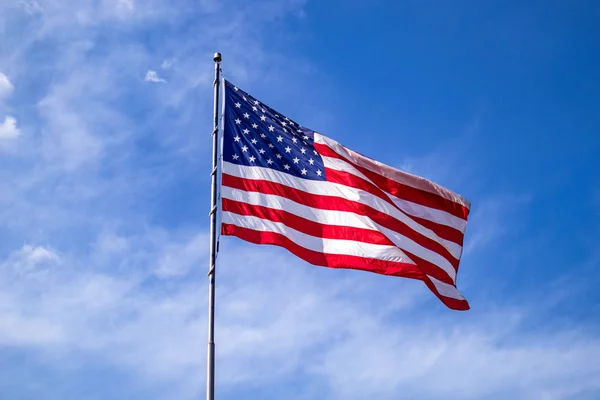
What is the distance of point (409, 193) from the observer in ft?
80.7

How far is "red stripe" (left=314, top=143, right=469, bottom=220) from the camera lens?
23.9 m

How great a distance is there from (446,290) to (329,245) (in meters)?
4.18

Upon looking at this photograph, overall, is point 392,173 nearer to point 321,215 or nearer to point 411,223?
point 411,223

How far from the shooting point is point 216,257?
19.6m

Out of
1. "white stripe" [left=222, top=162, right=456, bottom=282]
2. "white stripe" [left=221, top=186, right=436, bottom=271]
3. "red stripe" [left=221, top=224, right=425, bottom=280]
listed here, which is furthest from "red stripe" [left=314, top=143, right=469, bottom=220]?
"red stripe" [left=221, top=224, right=425, bottom=280]

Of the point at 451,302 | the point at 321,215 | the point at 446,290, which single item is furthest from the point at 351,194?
the point at 451,302

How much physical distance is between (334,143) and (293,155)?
1.57m

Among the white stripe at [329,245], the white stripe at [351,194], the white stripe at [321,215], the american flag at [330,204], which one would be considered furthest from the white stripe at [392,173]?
the white stripe at [329,245]

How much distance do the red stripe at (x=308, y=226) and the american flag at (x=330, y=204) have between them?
0.10 feet

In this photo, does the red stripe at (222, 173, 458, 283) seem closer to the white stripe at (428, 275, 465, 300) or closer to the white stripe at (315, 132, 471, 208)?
the white stripe at (428, 275, 465, 300)

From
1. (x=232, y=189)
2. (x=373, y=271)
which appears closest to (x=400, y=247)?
Answer: (x=373, y=271)

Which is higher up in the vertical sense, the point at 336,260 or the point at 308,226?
the point at 308,226

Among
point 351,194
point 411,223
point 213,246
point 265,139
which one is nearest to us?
point 213,246

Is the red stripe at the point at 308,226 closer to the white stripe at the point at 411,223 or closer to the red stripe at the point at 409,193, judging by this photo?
the white stripe at the point at 411,223
